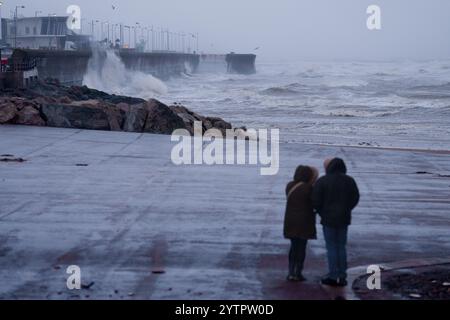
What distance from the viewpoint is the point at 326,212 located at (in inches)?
315

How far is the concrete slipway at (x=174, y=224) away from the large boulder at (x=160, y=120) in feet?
14.5

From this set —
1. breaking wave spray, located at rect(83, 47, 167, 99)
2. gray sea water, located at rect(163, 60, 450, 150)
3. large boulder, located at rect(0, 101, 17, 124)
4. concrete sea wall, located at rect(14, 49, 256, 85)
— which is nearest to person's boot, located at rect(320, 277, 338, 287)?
large boulder, located at rect(0, 101, 17, 124)

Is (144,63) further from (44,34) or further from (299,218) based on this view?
(299,218)

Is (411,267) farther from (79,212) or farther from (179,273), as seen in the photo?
(79,212)

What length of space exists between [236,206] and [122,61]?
82.7 meters

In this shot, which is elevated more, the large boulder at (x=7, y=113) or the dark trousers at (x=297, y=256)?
the large boulder at (x=7, y=113)

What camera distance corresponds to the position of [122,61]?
93375mm

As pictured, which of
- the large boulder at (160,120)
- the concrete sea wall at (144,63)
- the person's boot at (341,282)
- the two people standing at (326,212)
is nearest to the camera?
the two people standing at (326,212)

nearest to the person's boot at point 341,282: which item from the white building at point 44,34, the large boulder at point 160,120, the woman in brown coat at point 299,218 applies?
the woman in brown coat at point 299,218

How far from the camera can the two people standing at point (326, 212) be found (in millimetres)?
7949

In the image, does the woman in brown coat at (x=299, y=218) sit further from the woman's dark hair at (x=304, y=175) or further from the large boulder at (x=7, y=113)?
the large boulder at (x=7, y=113)

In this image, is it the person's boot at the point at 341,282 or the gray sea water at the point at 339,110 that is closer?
the person's boot at the point at 341,282

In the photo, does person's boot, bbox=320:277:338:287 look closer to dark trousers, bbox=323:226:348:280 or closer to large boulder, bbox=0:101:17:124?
dark trousers, bbox=323:226:348:280
